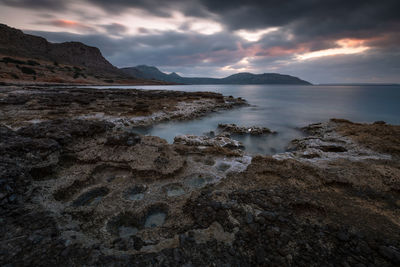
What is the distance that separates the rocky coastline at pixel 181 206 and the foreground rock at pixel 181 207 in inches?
1.1

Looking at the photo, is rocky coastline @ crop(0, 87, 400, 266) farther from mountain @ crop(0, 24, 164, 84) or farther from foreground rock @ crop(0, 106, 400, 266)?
mountain @ crop(0, 24, 164, 84)

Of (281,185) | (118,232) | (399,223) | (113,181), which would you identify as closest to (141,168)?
(113,181)

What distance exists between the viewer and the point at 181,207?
192 inches

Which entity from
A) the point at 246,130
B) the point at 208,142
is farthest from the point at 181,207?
the point at 246,130

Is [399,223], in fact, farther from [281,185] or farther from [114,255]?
[114,255]

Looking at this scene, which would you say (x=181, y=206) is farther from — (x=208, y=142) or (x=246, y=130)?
(x=246, y=130)

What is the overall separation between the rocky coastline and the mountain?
6794 centimetres

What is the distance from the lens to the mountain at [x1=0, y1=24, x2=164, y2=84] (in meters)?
63.6

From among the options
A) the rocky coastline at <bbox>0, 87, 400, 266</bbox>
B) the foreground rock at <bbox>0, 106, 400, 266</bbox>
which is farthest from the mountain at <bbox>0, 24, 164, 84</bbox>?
the foreground rock at <bbox>0, 106, 400, 266</bbox>

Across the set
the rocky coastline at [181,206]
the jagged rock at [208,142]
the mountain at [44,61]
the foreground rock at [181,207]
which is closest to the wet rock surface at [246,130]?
the jagged rock at [208,142]

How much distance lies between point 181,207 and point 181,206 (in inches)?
1.6

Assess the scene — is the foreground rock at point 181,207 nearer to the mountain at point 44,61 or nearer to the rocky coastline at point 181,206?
the rocky coastline at point 181,206

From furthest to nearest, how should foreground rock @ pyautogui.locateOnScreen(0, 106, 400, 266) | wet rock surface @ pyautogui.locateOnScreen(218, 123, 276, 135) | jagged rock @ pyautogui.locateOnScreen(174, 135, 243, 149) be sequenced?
wet rock surface @ pyautogui.locateOnScreen(218, 123, 276, 135) → jagged rock @ pyautogui.locateOnScreen(174, 135, 243, 149) → foreground rock @ pyautogui.locateOnScreen(0, 106, 400, 266)

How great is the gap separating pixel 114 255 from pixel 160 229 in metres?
1.09
